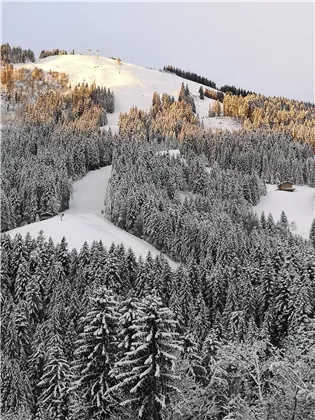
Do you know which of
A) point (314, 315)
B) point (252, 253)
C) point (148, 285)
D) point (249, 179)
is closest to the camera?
point (314, 315)

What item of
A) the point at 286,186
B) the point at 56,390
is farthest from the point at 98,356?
the point at 286,186

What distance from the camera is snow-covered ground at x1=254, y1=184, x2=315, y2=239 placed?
352 feet

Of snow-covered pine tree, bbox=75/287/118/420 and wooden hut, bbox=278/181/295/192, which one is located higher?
snow-covered pine tree, bbox=75/287/118/420

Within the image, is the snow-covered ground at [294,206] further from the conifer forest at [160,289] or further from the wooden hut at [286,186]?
the conifer forest at [160,289]

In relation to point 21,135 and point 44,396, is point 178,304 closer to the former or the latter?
point 44,396

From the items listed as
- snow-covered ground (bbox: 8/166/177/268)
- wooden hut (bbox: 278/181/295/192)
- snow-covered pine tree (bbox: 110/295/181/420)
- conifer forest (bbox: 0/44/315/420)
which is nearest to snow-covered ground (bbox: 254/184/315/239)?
wooden hut (bbox: 278/181/295/192)

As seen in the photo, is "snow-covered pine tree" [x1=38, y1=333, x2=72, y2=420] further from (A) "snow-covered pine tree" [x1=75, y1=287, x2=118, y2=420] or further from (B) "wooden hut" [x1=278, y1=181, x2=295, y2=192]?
(B) "wooden hut" [x1=278, y1=181, x2=295, y2=192]

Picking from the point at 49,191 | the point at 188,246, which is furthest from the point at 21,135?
the point at 188,246

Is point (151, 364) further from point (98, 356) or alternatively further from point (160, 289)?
point (160, 289)

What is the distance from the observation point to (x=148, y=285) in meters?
59.5

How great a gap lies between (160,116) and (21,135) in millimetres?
70667

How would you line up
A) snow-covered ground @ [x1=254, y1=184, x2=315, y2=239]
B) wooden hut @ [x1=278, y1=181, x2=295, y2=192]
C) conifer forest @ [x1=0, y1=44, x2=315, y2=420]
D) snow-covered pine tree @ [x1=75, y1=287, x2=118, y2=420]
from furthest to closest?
wooden hut @ [x1=278, y1=181, x2=295, y2=192] < snow-covered ground @ [x1=254, y1=184, x2=315, y2=239] < snow-covered pine tree @ [x1=75, y1=287, x2=118, y2=420] < conifer forest @ [x1=0, y1=44, x2=315, y2=420]

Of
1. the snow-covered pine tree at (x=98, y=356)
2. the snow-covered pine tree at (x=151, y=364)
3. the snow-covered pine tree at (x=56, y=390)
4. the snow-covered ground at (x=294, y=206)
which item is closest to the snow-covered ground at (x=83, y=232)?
the snow-covered pine tree at (x=56, y=390)

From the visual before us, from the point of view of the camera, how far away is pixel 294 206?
11800cm
